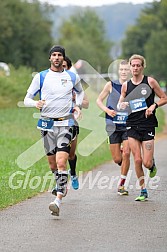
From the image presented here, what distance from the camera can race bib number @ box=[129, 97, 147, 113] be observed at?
12188 millimetres

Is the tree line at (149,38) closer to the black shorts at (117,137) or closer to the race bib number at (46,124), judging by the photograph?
the black shorts at (117,137)

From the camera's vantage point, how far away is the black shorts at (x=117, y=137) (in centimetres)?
1323

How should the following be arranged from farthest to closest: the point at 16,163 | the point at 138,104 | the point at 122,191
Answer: the point at 16,163
the point at 122,191
the point at 138,104

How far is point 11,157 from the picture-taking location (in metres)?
18.4

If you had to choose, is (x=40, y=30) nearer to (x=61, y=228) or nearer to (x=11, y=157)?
(x=11, y=157)

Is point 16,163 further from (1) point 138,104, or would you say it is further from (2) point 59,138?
(2) point 59,138

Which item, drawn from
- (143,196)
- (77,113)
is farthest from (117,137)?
(77,113)

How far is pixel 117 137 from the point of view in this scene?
43.6 feet

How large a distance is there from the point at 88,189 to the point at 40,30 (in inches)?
3125

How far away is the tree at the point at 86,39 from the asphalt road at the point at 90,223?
9772 cm

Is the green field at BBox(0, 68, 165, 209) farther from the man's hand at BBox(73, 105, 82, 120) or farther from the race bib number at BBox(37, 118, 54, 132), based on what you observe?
the man's hand at BBox(73, 105, 82, 120)

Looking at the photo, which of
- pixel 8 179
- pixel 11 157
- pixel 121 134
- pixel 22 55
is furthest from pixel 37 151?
pixel 22 55

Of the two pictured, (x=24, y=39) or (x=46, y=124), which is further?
(x=24, y=39)

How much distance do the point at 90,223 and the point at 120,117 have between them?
3267 millimetres
